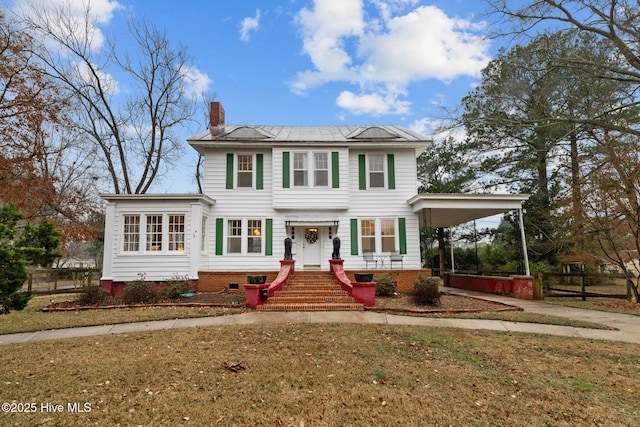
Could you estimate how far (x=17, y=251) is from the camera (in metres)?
5.19

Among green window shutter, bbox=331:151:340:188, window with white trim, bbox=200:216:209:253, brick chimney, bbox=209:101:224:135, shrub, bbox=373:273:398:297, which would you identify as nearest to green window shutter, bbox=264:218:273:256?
window with white trim, bbox=200:216:209:253

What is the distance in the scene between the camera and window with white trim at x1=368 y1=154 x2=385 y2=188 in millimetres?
15711

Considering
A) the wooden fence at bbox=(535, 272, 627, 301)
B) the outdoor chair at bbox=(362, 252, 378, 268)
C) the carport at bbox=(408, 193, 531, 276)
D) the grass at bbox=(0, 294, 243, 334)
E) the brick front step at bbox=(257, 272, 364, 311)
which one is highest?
the carport at bbox=(408, 193, 531, 276)

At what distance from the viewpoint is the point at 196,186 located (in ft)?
92.3

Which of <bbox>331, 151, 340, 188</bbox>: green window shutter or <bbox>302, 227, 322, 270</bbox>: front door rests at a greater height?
<bbox>331, 151, 340, 188</bbox>: green window shutter

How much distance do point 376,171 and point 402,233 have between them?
117 inches

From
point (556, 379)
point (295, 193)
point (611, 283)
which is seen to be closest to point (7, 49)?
point (295, 193)

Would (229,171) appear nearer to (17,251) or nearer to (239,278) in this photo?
(239,278)

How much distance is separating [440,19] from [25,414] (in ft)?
47.9

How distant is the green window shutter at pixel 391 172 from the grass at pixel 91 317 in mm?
8686

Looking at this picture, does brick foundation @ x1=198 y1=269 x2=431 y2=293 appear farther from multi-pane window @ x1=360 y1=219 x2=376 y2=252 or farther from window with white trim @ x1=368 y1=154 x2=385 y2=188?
window with white trim @ x1=368 y1=154 x2=385 y2=188

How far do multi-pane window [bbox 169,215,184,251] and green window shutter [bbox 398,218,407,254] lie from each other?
29.8 feet

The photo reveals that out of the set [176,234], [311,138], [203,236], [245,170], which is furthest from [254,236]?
[311,138]

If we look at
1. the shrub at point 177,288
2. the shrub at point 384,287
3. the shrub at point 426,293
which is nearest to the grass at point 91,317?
the shrub at point 177,288
